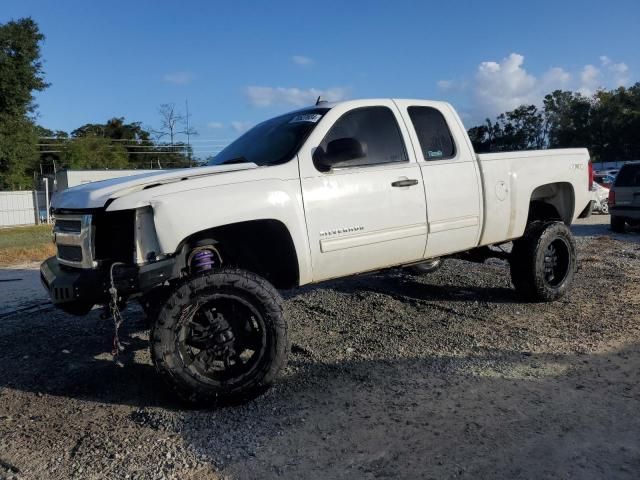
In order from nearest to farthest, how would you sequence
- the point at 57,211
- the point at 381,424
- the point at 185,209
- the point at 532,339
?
the point at 381,424 < the point at 185,209 < the point at 57,211 < the point at 532,339

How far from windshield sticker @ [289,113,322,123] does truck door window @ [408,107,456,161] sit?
39.4 inches

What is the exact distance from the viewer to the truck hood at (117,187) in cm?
382

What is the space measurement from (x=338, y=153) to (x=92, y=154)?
63507 mm

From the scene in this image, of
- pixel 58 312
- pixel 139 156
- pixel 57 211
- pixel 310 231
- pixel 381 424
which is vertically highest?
pixel 139 156

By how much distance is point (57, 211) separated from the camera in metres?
4.31

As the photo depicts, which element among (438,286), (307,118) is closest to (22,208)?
(438,286)

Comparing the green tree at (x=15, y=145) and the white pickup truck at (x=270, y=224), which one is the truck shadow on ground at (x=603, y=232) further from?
the green tree at (x=15, y=145)

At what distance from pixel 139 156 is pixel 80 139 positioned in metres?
8.27

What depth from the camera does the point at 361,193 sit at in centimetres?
464

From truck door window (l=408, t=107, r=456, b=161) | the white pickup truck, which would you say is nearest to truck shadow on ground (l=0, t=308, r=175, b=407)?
the white pickup truck

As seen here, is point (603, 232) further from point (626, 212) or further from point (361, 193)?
point (361, 193)

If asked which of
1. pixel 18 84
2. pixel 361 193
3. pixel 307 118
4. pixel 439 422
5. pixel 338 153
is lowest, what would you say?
pixel 439 422

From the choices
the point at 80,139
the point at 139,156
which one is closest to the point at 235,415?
the point at 80,139

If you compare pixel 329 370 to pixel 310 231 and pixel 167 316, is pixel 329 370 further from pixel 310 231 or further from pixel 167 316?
pixel 167 316
